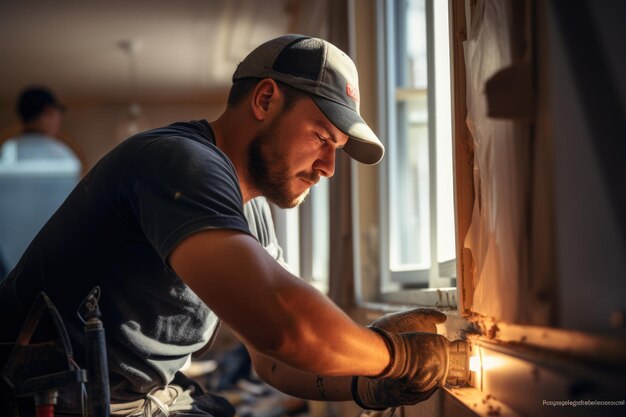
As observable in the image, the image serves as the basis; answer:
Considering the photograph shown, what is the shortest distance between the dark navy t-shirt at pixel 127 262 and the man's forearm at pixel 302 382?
0.27m

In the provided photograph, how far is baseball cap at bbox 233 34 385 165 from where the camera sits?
56.4 inches

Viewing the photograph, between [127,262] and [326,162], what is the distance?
18.3 inches

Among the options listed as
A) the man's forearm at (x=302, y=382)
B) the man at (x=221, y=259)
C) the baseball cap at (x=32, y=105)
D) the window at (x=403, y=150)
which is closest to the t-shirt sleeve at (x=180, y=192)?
the man at (x=221, y=259)

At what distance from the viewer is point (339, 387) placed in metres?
1.50

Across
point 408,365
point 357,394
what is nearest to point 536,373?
point 408,365

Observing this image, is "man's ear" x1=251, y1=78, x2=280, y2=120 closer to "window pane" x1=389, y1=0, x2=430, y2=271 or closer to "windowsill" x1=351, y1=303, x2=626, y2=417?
"windowsill" x1=351, y1=303, x2=626, y2=417

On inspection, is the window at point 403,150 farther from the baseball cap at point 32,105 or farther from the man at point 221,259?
the baseball cap at point 32,105

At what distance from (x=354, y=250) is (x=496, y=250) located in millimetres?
1979

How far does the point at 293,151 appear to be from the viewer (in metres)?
1.50

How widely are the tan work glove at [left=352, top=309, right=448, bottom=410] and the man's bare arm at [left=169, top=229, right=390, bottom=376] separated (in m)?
0.17

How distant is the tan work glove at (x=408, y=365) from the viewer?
1.19 metres

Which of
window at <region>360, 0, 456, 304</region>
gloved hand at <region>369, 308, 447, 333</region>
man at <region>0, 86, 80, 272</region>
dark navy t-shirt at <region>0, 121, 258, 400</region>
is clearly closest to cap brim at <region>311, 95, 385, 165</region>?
dark navy t-shirt at <region>0, 121, 258, 400</region>

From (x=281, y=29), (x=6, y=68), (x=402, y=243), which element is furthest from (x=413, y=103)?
(x=6, y=68)

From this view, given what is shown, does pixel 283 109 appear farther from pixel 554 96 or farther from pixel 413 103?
pixel 413 103
